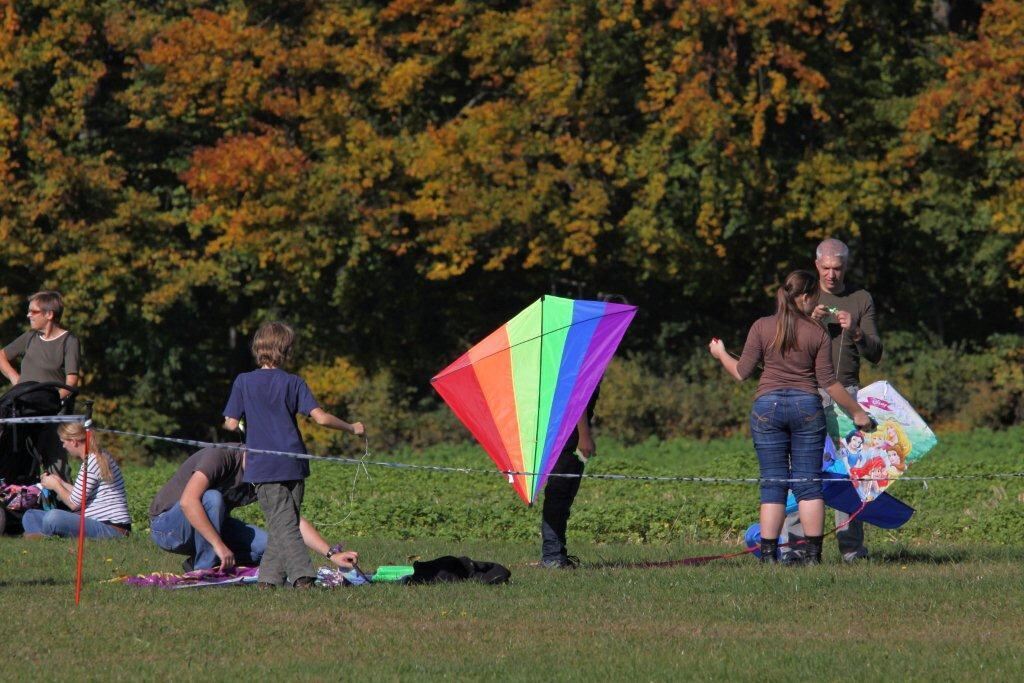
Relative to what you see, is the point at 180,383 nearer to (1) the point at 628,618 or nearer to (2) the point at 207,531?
(2) the point at 207,531

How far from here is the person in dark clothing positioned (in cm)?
1074

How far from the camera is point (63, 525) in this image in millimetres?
13555

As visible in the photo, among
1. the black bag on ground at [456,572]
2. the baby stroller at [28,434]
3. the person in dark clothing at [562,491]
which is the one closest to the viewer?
the black bag on ground at [456,572]

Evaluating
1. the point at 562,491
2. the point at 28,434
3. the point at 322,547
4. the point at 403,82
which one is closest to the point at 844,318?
the point at 562,491

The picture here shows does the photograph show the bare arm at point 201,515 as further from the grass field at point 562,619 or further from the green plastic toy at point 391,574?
the green plastic toy at point 391,574

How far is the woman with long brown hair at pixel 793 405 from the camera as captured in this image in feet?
33.8

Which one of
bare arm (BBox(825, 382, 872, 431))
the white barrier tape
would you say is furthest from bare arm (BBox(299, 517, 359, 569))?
bare arm (BBox(825, 382, 872, 431))

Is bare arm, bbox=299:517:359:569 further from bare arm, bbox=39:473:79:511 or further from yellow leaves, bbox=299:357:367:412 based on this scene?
yellow leaves, bbox=299:357:367:412

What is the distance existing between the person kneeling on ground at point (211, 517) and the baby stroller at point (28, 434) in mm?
793

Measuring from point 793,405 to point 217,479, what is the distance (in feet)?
11.6

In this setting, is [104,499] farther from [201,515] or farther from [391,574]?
[391,574]

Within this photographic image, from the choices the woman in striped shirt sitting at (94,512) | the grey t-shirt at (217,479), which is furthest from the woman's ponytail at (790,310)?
the woman in striped shirt sitting at (94,512)

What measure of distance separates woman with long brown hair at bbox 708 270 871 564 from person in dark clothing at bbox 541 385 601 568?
41.1 inches

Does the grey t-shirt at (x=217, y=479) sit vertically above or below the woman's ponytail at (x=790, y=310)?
below
